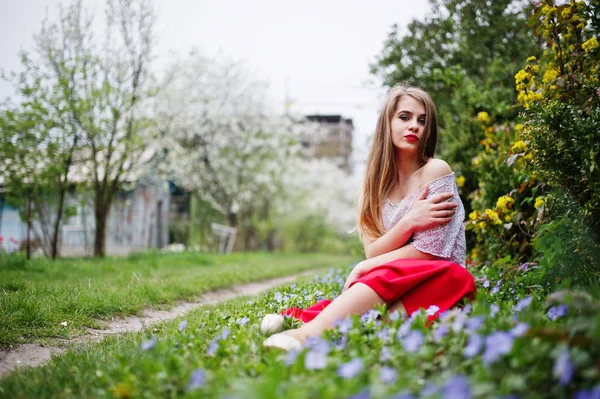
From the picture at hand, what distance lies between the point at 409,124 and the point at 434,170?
0.37 metres

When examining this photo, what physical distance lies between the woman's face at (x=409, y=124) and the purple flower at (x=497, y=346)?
180cm

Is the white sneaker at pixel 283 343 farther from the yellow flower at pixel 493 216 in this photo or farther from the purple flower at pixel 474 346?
the yellow flower at pixel 493 216

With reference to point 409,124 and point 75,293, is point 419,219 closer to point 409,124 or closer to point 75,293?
point 409,124

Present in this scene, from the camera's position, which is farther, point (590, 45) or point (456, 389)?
point (590, 45)

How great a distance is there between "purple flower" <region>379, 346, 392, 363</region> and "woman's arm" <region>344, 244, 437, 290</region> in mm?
922

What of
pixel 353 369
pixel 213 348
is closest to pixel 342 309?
pixel 213 348

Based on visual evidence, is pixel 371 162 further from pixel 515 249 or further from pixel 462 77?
pixel 462 77

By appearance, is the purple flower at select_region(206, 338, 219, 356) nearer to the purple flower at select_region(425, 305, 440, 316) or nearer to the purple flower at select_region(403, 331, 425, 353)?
the purple flower at select_region(403, 331, 425, 353)

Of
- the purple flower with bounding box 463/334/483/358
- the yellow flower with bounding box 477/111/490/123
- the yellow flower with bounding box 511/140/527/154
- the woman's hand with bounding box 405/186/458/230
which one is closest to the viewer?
the purple flower with bounding box 463/334/483/358

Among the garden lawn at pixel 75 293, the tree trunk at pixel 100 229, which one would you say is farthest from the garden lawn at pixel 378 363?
the tree trunk at pixel 100 229

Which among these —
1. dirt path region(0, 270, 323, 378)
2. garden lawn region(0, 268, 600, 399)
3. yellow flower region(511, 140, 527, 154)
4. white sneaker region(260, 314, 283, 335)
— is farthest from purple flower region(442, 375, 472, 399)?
yellow flower region(511, 140, 527, 154)

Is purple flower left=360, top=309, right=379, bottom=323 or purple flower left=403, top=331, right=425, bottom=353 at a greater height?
purple flower left=403, top=331, right=425, bottom=353

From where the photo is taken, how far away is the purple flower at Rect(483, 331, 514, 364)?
142cm

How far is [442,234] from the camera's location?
279cm
